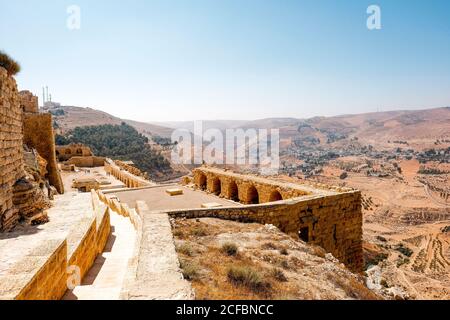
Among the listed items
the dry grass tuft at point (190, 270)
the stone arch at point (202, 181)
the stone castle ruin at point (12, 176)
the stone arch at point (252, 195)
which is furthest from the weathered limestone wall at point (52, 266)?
the stone arch at point (202, 181)

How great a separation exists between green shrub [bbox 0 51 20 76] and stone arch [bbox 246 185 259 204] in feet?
27.7

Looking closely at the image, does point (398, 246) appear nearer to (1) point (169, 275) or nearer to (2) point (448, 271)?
(2) point (448, 271)

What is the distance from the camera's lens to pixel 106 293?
15.5 feet

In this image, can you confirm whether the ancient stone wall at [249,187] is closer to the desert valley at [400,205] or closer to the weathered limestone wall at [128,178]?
the desert valley at [400,205]

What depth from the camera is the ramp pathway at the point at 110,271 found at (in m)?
4.73

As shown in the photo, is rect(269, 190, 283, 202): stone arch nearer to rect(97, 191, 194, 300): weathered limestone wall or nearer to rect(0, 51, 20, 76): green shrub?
rect(97, 191, 194, 300): weathered limestone wall

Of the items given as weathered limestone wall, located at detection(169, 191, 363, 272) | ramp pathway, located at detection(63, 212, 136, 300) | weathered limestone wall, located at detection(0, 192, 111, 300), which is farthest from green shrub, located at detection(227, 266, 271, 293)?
weathered limestone wall, located at detection(169, 191, 363, 272)

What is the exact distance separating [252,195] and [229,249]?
6910 millimetres

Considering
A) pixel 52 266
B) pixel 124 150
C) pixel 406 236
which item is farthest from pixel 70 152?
pixel 406 236

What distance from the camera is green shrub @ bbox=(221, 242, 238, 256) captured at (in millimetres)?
5797

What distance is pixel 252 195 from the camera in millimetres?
12703

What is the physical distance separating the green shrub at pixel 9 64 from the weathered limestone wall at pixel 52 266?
630cm

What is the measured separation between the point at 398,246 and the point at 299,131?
544ft

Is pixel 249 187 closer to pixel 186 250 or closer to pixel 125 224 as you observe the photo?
pixel 125 224
